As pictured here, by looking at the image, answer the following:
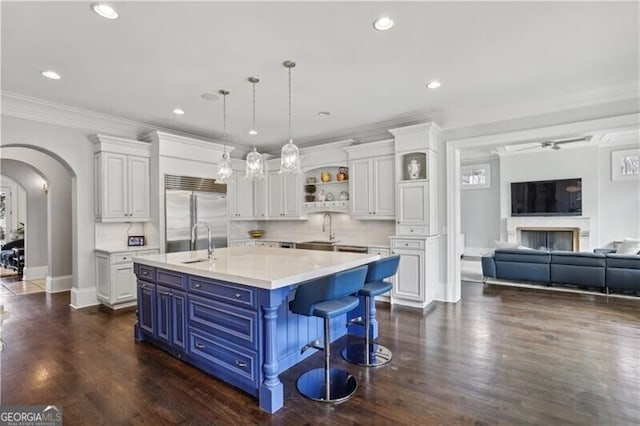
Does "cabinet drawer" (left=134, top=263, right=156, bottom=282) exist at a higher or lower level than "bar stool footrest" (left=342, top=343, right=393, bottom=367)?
higher

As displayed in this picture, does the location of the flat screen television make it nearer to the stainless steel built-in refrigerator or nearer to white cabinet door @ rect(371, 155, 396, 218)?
white cabinet door @ rect(371, 155, 396, 218)

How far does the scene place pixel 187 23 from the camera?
2.57 meters

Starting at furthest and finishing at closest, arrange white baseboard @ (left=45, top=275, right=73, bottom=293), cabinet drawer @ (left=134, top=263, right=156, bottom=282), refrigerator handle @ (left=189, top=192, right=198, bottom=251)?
white baseboard @ (left=45, top=275, right=73, bottom=293), refrigerator handle @ (left=189, top=192, right=198, bottom=251), cabinet drawer @ (left=134, top=263, right=156, bottom=282)

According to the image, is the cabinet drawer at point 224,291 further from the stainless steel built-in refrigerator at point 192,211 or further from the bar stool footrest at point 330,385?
the stainless steel built-in refrigerator at point 192,211

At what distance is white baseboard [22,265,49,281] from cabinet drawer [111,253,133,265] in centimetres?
412

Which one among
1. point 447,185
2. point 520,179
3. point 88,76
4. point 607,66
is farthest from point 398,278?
point 520,179

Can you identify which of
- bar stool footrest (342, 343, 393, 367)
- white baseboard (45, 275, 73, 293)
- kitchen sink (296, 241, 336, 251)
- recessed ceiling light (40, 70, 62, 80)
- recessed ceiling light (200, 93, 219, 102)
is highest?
recessed ceiling light (40, 70, 62, 80)

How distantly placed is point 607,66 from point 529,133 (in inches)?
45.8

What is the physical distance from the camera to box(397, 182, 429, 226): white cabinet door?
191 inches

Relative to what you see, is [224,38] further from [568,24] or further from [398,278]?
[398,278]

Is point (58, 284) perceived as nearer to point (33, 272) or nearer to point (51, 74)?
point (33, 272)

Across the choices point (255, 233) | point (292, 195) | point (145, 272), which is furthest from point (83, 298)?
point (292, 195)

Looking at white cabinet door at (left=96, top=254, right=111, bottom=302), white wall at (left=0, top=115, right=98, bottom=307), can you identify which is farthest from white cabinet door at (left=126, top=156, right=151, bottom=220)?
white cabinet door at (left=96, top=254, right=111, bottom=302)

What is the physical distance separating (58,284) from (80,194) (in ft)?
7.70
